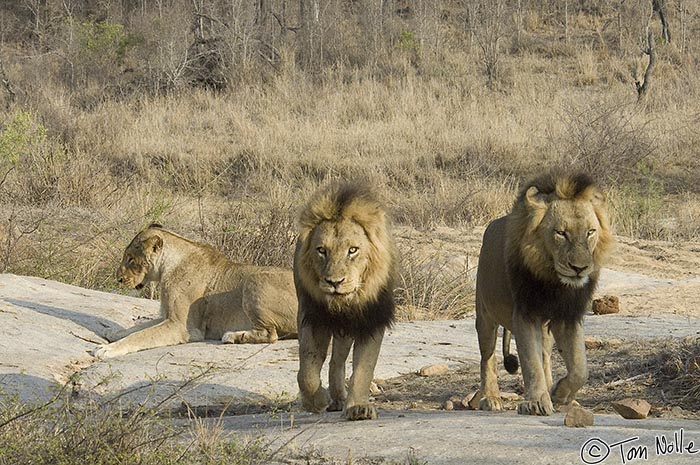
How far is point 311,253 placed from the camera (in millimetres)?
5648

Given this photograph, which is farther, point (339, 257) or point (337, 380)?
point (337, 380)

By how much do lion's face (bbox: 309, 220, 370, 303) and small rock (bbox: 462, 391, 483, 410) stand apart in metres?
1.38

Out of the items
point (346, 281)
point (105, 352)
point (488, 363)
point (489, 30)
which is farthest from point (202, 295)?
point (489, 30)

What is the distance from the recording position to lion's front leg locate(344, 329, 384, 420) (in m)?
5.60

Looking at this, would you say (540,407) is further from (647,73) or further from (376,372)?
(647,73)

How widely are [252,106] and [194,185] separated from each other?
519 cm

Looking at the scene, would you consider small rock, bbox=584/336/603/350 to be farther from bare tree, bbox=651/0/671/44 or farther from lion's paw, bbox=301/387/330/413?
bare tree, bbox=651/0/671/44

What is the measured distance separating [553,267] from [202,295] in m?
3.75

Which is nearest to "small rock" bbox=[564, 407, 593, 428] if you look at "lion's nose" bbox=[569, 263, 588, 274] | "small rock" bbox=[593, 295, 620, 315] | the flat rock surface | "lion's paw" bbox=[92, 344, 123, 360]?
the flat rock surface

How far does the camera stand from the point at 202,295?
28.9 ft

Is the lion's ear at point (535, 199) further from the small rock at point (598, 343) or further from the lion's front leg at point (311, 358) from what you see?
the small rock at point (598, 343)

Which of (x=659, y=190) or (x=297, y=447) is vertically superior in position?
(x=297, y=447)

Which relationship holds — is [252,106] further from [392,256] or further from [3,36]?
[392,256]

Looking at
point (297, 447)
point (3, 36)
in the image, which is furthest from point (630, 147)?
point (3, 36)
